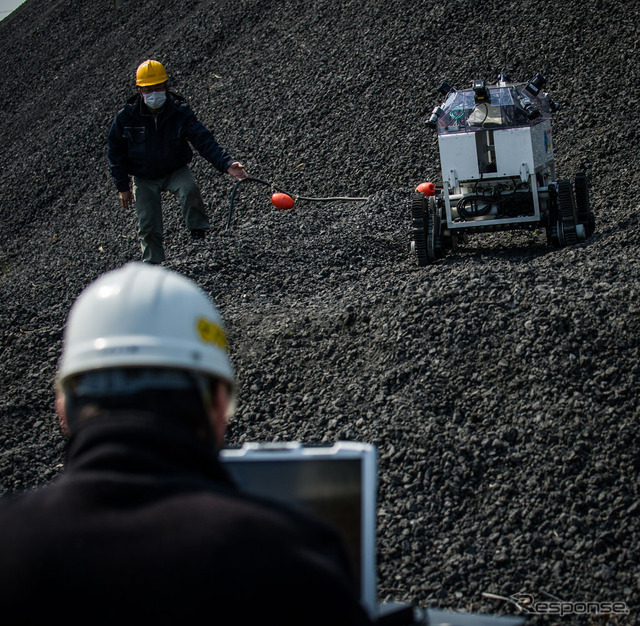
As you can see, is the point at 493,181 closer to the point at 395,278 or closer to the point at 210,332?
the point at 395,278

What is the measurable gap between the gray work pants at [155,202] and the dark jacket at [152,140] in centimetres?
13

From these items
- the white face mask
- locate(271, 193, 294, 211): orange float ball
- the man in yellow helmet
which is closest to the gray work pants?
the man in yellow helmet

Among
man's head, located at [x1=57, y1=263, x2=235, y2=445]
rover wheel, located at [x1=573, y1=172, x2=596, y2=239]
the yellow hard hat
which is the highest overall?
the yellow hard hat

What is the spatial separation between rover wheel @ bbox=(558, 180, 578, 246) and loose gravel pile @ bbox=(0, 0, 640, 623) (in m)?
0.13

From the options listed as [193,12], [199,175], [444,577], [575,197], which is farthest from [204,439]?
[193,12]

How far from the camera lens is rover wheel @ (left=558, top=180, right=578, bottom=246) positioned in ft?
24.4

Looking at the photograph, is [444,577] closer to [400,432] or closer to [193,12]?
[400,432]

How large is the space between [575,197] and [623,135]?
312cm

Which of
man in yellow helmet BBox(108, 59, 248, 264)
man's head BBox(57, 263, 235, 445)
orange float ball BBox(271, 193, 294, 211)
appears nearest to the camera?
man's head BBox(57, 263, 235, 445)

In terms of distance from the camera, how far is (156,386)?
5.04 ft

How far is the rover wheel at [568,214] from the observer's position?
743 centimetres

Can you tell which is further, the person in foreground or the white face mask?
the white face mask

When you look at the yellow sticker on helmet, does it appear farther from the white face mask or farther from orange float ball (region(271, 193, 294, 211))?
orange float ball (region(271, 193, 294, 211))

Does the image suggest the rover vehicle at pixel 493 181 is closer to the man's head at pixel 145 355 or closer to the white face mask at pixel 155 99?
the white face mask at pixel 155 99
